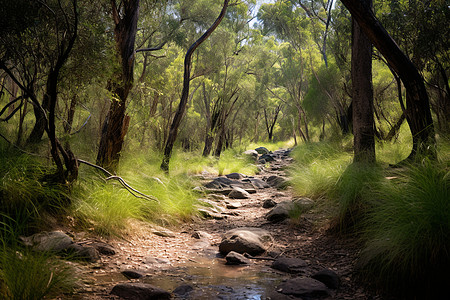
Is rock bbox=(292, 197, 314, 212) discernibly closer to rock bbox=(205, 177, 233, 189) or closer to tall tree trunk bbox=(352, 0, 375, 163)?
tall tree trunk bbox=(352, 0, 375, 163)

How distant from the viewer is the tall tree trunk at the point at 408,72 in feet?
14.9

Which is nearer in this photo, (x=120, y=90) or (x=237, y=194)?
(x=120, y=90)

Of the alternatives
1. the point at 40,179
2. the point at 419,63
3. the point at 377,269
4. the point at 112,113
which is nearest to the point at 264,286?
the point at 377,269

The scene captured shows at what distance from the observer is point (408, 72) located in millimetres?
4871

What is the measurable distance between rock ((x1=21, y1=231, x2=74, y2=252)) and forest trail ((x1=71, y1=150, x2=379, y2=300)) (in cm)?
40

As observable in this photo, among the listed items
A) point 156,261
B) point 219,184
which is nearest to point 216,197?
point 219,184

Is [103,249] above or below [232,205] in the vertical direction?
below

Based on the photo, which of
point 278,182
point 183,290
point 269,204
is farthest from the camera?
point 278,182

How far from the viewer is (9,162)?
4312 millimetres

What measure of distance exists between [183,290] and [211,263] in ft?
3.36

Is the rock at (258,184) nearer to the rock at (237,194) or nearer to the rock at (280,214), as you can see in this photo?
the rock at (237,194)

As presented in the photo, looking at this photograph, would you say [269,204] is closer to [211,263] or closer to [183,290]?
[211,263]

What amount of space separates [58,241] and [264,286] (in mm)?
2232

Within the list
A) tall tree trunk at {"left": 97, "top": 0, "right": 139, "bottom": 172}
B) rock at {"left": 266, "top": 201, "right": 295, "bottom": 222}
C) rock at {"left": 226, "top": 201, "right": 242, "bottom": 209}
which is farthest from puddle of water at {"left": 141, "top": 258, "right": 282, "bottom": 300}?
rock at {"left": 226, "top": 201, "right": 242, "bottom": 209}
